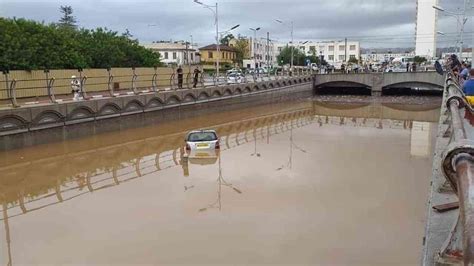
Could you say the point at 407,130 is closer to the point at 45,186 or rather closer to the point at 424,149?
Answer: the point at 424,149

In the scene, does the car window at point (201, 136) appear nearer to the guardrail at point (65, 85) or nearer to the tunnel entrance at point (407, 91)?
the guardrail at point (65, 85)

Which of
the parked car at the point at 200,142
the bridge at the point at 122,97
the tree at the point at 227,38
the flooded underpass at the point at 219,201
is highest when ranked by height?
the tree at the point at 227,38

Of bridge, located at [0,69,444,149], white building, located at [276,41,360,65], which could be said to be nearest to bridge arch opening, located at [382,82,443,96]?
bridge, located at [0,69,444,149]

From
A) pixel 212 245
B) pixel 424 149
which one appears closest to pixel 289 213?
pixel 212 245

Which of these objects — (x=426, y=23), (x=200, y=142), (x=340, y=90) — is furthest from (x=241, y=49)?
(x=200, y=142)

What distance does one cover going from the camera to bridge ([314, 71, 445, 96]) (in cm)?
4553

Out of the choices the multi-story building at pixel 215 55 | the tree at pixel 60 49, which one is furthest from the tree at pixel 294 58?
the tree at pixel 60 49

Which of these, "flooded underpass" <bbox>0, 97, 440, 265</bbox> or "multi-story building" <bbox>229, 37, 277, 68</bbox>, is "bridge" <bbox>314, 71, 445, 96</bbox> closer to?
"flooded underpass" <bbox>0, 97, 440, 265</bbox>

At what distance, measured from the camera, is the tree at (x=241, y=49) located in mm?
92012

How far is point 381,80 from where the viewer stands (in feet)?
158

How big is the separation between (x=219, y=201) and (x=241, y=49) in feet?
278

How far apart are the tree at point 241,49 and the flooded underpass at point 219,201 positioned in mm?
71029

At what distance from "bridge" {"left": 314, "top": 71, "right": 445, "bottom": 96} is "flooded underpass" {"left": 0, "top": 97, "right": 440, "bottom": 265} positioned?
25278mm

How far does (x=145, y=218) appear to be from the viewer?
10.3 metres
